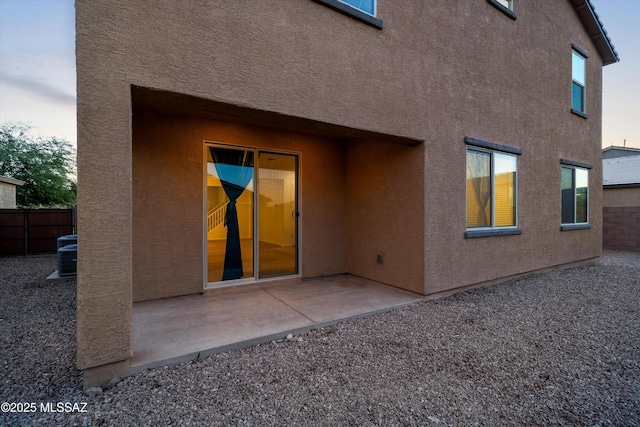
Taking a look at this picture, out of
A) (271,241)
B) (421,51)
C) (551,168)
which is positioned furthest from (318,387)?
(551,168)

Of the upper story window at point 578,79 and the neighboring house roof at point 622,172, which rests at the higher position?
the upper story window at point 578,79

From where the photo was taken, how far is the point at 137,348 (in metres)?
2.81

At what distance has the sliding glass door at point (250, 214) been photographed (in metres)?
4.86

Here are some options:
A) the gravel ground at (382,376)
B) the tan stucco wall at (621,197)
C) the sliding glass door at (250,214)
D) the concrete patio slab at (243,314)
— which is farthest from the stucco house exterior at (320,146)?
the tan stucco wall at (621,197)

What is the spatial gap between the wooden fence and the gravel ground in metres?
6.93

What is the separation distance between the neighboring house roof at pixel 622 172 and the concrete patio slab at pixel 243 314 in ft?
42.9

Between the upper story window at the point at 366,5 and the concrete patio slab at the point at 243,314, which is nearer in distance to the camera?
the concrete patio slab at the point at 243,314

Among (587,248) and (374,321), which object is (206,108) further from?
(587,248)

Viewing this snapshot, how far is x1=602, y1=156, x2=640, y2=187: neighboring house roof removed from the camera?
11.8 meters

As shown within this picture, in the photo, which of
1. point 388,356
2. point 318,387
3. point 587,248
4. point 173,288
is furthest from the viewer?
point 587,248

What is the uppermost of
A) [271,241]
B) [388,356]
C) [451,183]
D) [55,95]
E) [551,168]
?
[55,95]

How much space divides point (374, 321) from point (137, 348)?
261 centimetres

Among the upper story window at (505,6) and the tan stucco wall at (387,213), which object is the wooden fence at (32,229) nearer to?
the tan stucco wall at (387,213)

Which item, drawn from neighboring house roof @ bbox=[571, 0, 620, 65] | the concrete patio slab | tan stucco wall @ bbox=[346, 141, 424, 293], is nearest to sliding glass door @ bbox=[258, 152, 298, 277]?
the concrete patio slab
